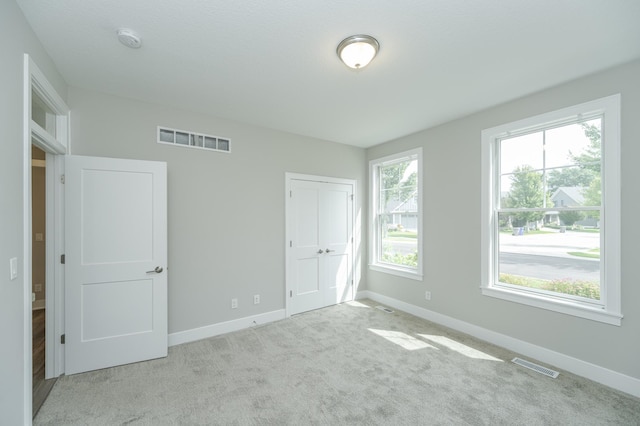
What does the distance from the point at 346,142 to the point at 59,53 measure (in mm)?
3605

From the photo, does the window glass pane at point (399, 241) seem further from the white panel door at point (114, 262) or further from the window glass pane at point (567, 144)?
the white panel door at point (114, 262)

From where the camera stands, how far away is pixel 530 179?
3027 mm

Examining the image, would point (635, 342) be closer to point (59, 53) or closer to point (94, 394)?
point (94, 394)

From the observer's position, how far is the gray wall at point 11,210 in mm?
1513

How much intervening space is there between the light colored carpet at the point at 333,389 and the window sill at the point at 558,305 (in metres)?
0.57

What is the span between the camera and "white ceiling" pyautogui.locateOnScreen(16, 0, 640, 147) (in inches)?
68.6

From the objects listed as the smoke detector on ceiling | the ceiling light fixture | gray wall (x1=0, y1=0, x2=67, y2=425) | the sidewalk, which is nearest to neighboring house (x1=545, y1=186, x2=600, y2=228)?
the sidewalk

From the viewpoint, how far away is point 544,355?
278 cm

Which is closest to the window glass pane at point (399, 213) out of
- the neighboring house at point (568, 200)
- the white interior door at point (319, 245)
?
the white interior door at point (319, 245)

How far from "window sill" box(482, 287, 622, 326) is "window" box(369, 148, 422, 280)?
1102mm

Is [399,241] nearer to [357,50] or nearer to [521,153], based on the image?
[521,153]

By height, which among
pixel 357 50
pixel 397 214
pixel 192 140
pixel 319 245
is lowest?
pixel 319 245

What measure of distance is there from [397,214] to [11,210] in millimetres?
4357

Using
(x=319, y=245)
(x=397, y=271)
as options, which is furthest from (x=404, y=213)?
(x=319, y=245)
